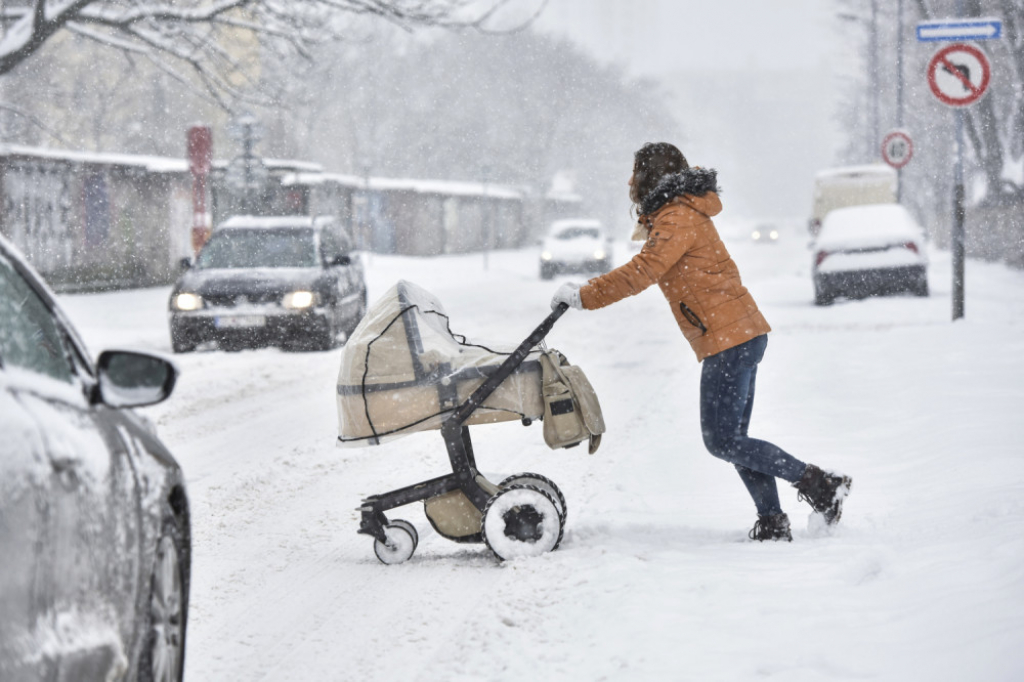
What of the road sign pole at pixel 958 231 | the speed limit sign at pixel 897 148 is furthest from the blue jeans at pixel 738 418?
the speed limit sign at pixel 897 148

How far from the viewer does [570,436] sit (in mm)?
4867

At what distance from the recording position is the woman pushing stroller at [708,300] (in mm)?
4832

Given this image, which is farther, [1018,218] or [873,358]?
[1018,218]

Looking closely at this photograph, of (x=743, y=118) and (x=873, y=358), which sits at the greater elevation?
(x=743, y=118)

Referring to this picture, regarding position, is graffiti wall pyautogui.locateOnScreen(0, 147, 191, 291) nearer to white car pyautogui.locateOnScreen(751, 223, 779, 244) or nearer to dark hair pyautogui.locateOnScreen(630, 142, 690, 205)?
dark hair pyautogui.locateOnScreen(630, 142, 690, 205)

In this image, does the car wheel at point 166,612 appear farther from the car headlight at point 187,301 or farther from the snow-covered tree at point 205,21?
the snow-covered tree at point 205,21

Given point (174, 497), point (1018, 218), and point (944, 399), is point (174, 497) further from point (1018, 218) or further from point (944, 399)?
point (1018, 218)

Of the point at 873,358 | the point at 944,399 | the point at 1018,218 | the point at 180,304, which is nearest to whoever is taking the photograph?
the point at 944,399

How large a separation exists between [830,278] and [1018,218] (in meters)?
9.96

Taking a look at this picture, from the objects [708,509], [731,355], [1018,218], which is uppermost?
[1018,218]

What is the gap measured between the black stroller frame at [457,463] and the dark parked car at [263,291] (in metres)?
9.10

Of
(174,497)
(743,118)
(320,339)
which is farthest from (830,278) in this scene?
(743,118)

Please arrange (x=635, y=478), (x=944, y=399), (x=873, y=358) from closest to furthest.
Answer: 1. (x=635, y=478)
2. (x=944, y=399)
3. (x=873, y=358)

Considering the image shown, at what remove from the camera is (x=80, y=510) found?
2.38m
